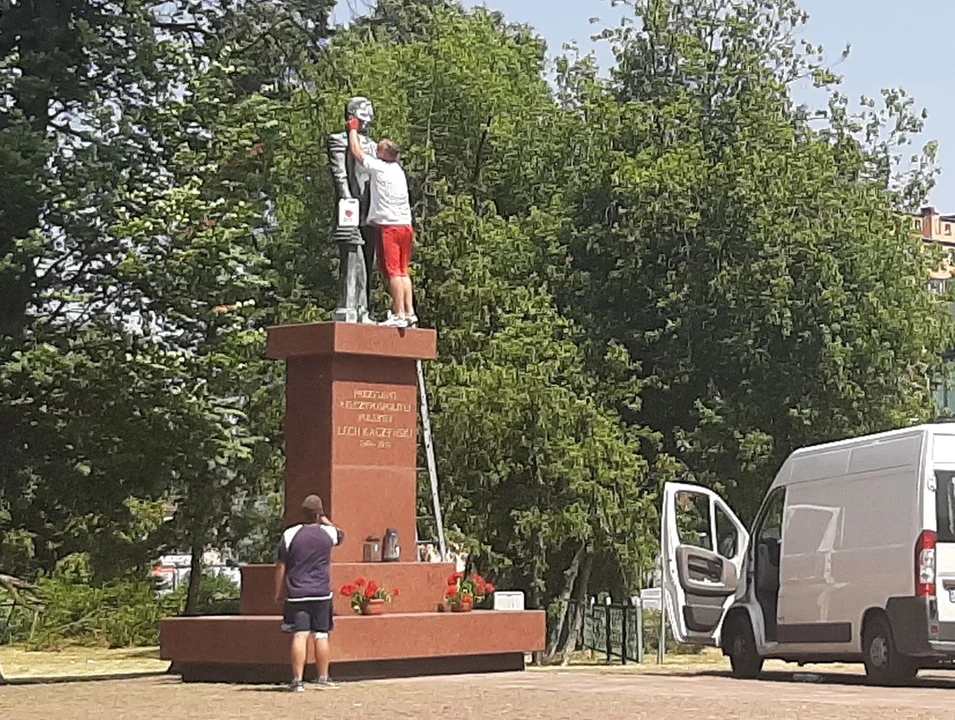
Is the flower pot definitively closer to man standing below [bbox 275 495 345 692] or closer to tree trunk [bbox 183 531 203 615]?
man standing below [bbox 275 495 345 692]

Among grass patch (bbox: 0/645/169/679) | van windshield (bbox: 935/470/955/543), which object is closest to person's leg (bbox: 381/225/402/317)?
van windshield (bbox: 935/470/955/543)

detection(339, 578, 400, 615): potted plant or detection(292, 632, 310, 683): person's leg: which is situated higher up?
detection(339, 578, 400, 615): potted plant

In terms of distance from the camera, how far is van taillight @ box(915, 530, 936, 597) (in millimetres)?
15648

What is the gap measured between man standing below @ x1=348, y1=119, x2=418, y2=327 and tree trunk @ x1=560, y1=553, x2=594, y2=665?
34.7 feet

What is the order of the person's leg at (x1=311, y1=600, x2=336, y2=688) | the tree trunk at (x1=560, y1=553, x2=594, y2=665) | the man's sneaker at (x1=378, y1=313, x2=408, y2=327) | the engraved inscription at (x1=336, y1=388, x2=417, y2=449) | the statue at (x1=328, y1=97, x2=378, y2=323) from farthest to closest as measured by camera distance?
the tree trunk at (x1=560, y1=553, x2=594, y2=665), the statue at (x1=328, y1=97, x2=378, y2=323), the man's sneaker at (x1=378, y1=313, x2=408, y2=327), the engraved inscription at (x1=336, y1=388, x2=417, y2=449), the person's leg at (x1=311, y1=600, x2=336, y2=688)

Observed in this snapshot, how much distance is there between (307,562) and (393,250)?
5.62 metres

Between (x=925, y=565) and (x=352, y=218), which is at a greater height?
(x=352, y=218)

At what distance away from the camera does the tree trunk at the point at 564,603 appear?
95.8 ft

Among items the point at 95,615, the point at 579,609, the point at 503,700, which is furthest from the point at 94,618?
the point at 503,700

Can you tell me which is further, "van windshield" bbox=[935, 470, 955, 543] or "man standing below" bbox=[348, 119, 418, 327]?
"man standing below" bbox=[348, 119, 418, 327]

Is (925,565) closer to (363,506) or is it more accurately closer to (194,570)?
(363,506)

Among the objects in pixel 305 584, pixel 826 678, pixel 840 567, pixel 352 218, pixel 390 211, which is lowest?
pixel 826 678

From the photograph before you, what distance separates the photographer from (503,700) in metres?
13.5

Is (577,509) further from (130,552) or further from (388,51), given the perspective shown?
(388,51)
